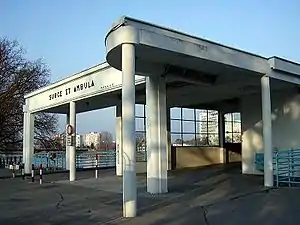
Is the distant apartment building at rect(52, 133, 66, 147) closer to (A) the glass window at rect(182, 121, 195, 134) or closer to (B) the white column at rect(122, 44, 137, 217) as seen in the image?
(A) the glass window at rect(182, 121, 195, 134)

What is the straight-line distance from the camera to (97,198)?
1441 cm

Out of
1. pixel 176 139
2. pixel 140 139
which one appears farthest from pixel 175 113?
pixel 140 139

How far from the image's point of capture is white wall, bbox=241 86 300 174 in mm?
19672

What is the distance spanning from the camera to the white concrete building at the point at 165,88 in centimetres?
1129

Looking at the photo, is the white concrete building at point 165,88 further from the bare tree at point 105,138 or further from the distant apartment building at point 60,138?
the bare tree at point 105,138

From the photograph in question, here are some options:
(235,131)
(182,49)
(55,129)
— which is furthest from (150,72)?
(55,129)

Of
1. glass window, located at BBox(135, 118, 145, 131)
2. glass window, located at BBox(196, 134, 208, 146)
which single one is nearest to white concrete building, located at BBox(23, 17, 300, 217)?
glass window, located at BBox(135, 118, 145, 131)

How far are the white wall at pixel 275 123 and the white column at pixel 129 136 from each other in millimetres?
10864

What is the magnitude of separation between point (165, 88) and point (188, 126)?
588 inches

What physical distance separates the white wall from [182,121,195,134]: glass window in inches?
296

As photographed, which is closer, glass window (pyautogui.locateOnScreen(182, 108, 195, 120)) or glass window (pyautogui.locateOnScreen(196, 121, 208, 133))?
glass window (pyautogui.locateOnScreen(182, 108, 195, 120))

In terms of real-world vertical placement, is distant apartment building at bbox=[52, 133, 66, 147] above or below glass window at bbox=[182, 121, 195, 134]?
below

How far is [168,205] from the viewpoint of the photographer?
39.5 ft

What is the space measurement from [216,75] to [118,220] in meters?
7.89
